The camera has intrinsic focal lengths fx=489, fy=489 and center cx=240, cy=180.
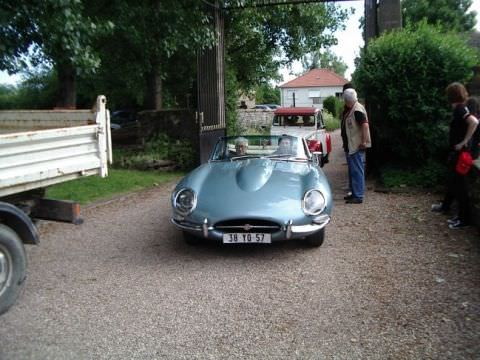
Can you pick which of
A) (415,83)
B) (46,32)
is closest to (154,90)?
(46,32)

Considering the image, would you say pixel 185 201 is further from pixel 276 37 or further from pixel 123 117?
pixel 123 117

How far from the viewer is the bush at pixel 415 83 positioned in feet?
27.1

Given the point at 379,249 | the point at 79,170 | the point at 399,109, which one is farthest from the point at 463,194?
the point at 79,170

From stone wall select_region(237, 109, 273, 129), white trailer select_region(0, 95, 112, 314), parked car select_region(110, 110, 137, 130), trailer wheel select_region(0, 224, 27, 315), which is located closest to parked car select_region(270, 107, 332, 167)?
white trailer select_region(0, 95, 112, 314)

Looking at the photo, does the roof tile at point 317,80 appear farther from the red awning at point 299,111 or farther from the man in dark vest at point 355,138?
the man in dark vest at point 355,138

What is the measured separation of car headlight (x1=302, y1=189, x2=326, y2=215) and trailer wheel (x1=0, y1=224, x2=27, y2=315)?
277cm

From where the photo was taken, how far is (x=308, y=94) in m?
81.3

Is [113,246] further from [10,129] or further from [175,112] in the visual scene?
[175,112]

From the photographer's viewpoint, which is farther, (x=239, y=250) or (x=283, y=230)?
(x=239, y=250)

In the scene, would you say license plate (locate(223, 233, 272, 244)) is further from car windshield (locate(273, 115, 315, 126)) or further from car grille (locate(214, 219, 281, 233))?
car windshield (locate(273, 115, 315, 126))

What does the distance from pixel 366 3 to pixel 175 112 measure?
5900 millimetres

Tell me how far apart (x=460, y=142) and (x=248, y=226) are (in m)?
3.12

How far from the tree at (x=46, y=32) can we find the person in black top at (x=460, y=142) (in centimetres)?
508

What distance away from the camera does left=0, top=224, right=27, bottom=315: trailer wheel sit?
153 inches
